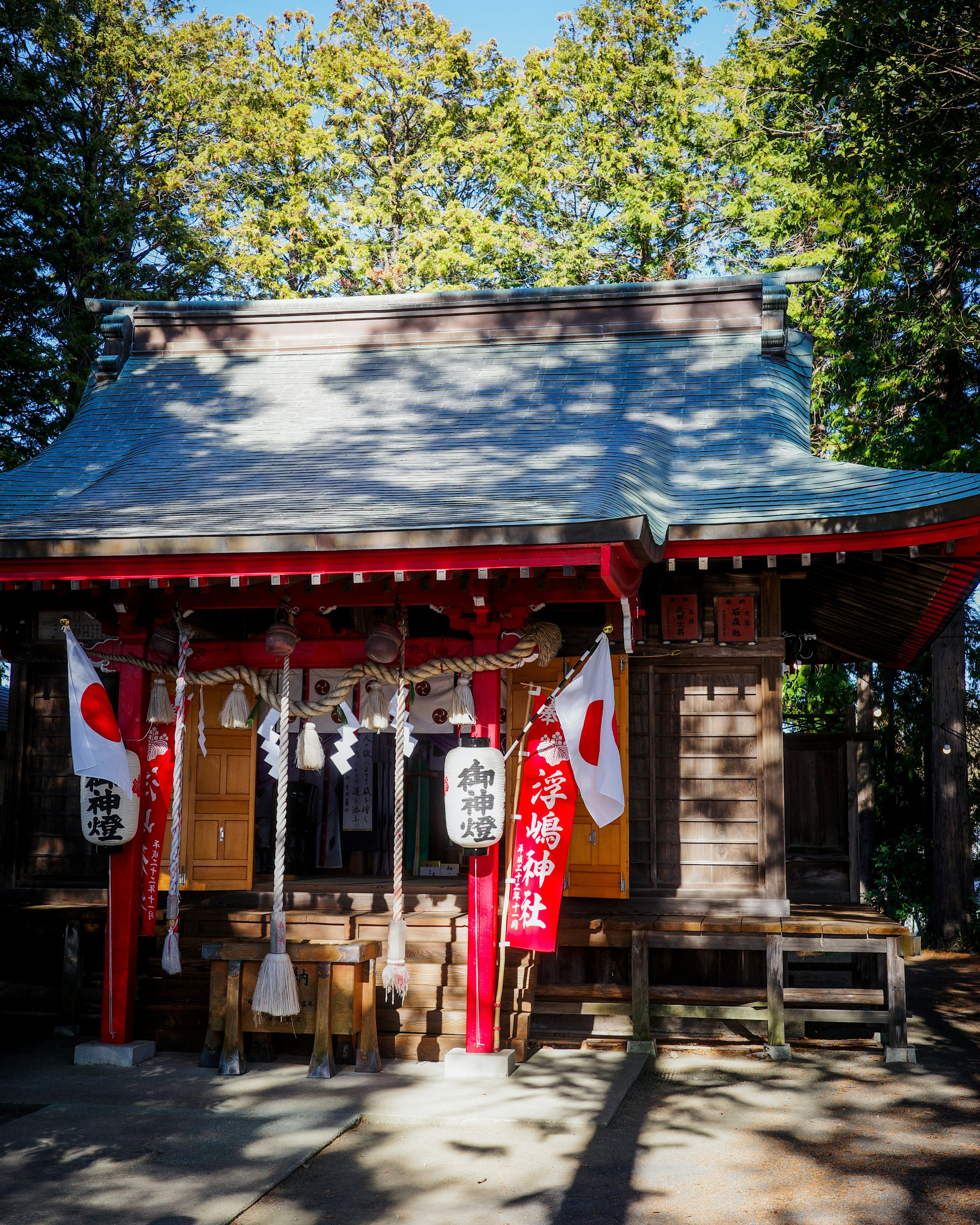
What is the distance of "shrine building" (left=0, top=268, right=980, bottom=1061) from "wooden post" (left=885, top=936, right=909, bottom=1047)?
0.02 m

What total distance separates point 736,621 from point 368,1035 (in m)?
4.33

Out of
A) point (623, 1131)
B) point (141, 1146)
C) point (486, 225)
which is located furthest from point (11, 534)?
point (486, 225)

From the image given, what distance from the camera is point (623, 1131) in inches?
249

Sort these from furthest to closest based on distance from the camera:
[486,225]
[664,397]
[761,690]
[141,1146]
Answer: [486,225]
[664,397]
[761,690]
[141,1146]

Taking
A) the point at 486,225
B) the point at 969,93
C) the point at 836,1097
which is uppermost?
the point at 486,225

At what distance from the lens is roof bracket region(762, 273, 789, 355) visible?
1084 cm

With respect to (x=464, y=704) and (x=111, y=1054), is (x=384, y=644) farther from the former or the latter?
(x=111, y=1054)

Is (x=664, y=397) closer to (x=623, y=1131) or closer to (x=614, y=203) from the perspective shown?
(x=623, y=1131)

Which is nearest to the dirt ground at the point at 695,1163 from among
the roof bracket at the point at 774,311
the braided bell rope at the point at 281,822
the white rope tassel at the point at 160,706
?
the braided bell rope at the point at 281,822

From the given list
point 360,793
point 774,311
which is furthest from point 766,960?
point 774,311

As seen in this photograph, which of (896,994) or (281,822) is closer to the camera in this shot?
(281,822)

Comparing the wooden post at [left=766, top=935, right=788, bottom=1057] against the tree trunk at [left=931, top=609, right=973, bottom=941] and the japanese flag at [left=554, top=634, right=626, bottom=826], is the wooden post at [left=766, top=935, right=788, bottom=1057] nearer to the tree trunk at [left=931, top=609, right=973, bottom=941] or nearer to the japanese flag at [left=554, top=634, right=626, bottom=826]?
the japanese flag at [left=554, top=634, right=626, bottom=826]

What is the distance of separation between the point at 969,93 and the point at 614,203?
13.0 m

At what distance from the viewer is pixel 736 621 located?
8.93 m
